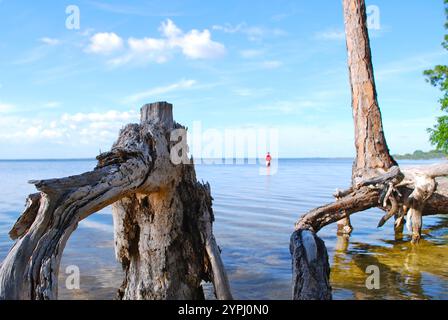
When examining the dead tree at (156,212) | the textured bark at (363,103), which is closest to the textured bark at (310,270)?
the dead tree at (156,212)

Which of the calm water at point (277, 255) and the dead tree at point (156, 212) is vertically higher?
the dead tree at point (156, 212)

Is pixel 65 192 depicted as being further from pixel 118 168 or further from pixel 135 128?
pixel 135 128

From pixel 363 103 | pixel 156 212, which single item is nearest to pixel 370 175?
pixel 363 103

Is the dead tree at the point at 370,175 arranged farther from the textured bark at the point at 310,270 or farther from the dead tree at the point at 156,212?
the textured bark at the point at 310,270

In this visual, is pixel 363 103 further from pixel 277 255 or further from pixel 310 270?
pixel 310 270

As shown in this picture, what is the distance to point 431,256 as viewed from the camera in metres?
9.03

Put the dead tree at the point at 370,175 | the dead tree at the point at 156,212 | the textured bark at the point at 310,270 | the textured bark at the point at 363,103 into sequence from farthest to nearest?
the textured bark at the point at 363,103 < the dead tree at the point at 370,175 < the dead tree at the point at 156,212 < the textured bark at the point at 310,270

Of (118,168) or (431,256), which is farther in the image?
(431,256)

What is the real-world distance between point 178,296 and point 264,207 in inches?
439

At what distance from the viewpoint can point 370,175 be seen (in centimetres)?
1074

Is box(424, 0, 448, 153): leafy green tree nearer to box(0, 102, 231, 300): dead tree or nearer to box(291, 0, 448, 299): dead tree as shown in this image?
box(291, 0, 448, 299): dead tree

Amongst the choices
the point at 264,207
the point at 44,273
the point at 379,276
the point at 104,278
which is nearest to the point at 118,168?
the point at 44,273

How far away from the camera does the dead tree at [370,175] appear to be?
10141mm
